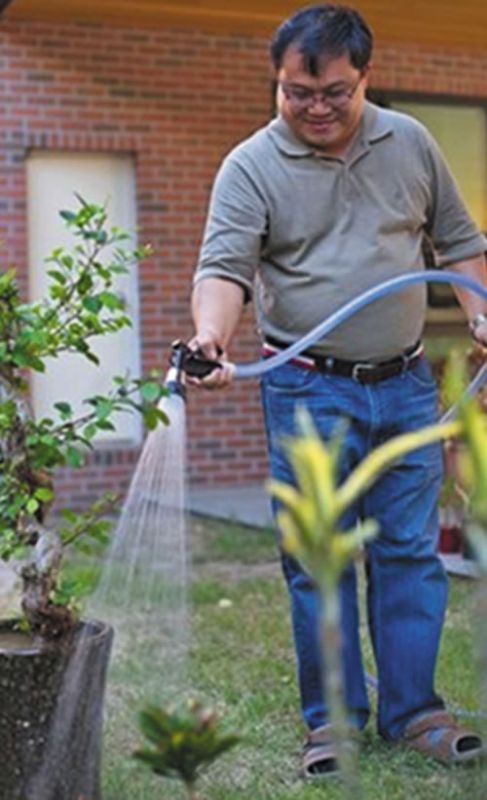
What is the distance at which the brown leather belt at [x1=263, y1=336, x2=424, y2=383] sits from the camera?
3.25m

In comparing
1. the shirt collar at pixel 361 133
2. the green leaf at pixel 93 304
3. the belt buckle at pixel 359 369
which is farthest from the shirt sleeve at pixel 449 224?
the green leaf at pixel 93 304

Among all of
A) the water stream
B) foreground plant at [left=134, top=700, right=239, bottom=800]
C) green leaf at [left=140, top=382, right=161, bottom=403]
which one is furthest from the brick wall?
foreground plant at [left=134, top=700, right=239, bottom=800]

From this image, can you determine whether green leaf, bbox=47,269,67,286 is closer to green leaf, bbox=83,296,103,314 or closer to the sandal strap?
green leaf, bbox=83,296,103,314

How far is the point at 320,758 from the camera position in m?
3.21

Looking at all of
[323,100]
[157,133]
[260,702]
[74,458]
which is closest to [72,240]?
[157,133]

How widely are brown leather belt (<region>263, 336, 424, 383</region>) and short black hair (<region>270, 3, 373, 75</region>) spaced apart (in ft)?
1.93

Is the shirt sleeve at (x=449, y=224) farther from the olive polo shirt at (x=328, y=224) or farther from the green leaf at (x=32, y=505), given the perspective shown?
the green leaf at (x=32, y=505)

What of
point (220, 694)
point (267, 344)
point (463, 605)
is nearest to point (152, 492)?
point (267, 344)

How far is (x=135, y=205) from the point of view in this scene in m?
8.01

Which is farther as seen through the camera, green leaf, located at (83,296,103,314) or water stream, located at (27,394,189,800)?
green leaf, located at (83,296,103,314)

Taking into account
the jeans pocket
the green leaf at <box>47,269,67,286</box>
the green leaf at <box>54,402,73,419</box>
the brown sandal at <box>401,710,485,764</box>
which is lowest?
the brown sandal at <box>401,710,485,764</box>

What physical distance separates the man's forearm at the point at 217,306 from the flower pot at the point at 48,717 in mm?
626

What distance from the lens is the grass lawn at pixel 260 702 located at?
120 inches

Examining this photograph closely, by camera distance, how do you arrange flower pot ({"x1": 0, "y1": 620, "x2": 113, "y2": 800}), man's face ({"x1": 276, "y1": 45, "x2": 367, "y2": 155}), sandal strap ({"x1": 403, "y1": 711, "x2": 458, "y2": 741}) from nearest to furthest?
flower pot ({"x1": 0, "y1": 620, "x2": 113, "y2": 800}) → man's face ({"x1": 276, "y1": 45, "x2": 367, "y2": 155}) → sandal strap ({"x1": 403, "y1": 711, "x2": 458, "y2": 741})
